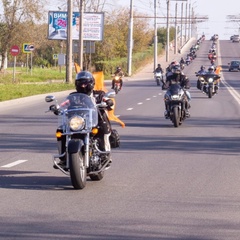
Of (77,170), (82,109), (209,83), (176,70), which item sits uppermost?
(176,70)

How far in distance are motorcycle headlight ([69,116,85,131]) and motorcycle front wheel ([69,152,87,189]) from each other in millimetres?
348

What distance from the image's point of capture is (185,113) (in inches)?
876

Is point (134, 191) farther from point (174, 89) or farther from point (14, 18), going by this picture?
point (14, 18)

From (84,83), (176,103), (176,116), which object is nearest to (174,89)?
(176,103)

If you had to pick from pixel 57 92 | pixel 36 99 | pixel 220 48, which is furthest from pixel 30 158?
pixel 220 48

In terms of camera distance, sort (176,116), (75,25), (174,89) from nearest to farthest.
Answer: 1. (176,116)
2. (174,89)
3. (75,25)

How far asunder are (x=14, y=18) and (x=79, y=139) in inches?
2621

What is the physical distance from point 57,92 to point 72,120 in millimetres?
32678

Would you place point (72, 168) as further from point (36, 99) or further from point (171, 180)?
point (36, 99)

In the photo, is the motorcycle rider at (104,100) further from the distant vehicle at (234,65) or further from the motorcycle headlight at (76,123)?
the distant vehicle at (234,65)

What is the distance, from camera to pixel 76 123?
11.0m

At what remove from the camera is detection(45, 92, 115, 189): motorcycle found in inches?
424

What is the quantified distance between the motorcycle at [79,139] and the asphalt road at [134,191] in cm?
28

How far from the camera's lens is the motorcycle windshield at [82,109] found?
11.1 m
